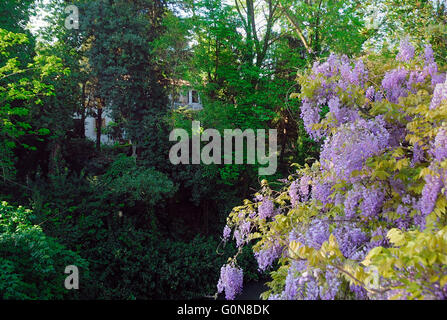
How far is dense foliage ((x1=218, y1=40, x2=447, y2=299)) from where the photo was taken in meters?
1.99

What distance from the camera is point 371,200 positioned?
3090mm

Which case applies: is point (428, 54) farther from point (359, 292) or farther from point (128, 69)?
point (128, 69)

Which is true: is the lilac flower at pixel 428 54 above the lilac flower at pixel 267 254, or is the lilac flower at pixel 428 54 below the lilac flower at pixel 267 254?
above

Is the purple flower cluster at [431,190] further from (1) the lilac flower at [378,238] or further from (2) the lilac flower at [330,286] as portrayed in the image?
(2) the lilac flower at [330,286]

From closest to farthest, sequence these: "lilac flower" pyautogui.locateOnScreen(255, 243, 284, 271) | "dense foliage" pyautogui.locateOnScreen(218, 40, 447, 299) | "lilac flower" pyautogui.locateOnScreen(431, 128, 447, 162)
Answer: "dense foliage" pyautogui.locateOnScreen(218, 40, 447, 299), "lilac flower" pyautogui.locateOnScreen(431, 128, 447, 162), "lilac flower" pyautogui.locateOnScreen(255, 243, 284, 271)

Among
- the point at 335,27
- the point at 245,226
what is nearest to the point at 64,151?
the point at 245,226

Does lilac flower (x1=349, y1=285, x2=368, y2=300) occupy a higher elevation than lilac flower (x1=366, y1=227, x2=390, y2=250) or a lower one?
lower

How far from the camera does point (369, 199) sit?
10.2 ft

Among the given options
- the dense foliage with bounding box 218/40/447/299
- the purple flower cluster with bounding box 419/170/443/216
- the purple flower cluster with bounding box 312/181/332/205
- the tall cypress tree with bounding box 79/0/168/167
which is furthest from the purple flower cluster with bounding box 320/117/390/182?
the tall cypress tree with bounding box 79/0/168/167

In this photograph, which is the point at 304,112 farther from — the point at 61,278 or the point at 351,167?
the point at 61,278

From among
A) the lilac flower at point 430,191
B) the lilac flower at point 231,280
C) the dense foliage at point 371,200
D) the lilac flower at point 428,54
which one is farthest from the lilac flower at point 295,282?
the lilac flower at point 428,54

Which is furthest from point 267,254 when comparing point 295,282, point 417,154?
point 417,154

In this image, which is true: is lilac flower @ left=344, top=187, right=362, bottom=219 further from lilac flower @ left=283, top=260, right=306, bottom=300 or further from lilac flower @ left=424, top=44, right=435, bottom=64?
lilac flower @ left=424, top=44, right=435, bottom=64

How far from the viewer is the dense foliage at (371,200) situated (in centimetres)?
199
